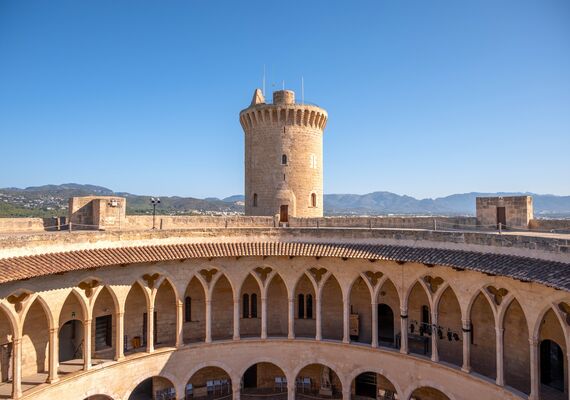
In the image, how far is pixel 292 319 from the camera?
26.8 m

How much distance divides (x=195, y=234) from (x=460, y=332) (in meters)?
17.0

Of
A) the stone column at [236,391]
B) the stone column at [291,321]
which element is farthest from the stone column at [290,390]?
the stone column at [236,391]

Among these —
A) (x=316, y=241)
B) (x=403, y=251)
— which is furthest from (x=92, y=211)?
(x=403, y=251)

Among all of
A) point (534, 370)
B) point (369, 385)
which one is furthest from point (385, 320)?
point (534, 370)

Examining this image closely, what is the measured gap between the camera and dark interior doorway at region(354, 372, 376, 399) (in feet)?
91.1

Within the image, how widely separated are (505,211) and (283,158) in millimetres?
18062

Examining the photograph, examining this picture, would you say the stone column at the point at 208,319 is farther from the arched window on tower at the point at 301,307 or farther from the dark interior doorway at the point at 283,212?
the dark interior doorway at the point at 283,212

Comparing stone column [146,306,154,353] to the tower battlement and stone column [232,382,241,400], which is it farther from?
the tower battlement

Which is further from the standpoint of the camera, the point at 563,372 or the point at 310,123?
the point at 310,123

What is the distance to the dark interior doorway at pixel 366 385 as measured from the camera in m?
27.8

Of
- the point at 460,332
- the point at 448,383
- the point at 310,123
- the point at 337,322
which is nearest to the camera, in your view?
the point at 448,383

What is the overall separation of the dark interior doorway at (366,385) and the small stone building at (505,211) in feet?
41.3

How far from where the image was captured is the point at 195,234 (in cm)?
2694

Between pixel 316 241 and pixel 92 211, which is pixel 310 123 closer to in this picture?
pixel 316 241
